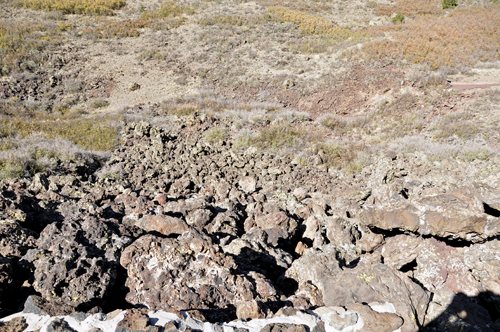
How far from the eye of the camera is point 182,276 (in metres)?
3.07

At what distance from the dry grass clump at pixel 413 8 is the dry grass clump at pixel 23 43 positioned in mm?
28554

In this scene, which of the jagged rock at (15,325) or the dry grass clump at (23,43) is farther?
the dry grass clump at (23,43)

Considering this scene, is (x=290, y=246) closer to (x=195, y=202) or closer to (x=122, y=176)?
(x=195, y=202)

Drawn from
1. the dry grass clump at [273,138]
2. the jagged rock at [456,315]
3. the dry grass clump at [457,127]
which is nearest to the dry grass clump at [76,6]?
the dry grass clump at [273,138]

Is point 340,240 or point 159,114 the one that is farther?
point 159,114

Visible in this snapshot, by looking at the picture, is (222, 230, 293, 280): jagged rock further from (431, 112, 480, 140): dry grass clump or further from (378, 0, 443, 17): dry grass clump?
(378, 0, 443, 17): dry grass clump

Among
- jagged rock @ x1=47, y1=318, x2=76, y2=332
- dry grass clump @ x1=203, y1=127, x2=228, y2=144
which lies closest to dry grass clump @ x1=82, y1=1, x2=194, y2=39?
dry grass clump @ x1=203, y1=127, x2=228, y2=144

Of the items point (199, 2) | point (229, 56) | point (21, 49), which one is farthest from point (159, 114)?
point (199, 2)

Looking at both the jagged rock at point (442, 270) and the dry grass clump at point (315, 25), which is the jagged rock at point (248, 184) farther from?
the dry grass clump at point (315, 25)

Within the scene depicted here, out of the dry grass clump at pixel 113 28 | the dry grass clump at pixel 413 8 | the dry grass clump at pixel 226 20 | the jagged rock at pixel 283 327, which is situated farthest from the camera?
the dry grass clump at pixel 413 8

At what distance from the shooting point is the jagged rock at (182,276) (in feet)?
9.58

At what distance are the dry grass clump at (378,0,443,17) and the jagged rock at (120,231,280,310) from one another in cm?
3029

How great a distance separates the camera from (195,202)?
5555 mm

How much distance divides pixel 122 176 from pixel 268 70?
523 inches
